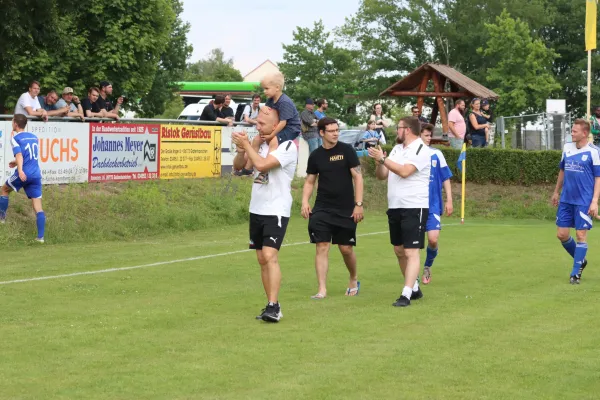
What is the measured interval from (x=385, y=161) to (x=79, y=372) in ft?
14.5

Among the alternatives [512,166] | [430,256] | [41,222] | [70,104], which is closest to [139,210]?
[70,104]

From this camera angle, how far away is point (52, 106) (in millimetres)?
20516

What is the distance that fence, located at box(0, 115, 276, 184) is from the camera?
1959cm

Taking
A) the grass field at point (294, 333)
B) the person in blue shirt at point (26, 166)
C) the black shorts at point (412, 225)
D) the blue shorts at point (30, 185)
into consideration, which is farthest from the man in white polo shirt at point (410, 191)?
the blue shorts at point (30, 185)

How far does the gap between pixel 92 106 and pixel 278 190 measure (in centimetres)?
1232

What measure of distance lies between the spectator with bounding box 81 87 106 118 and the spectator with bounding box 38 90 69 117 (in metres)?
0.65

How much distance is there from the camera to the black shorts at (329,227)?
38.1ft

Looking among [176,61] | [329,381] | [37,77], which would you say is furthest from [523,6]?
[329,381]

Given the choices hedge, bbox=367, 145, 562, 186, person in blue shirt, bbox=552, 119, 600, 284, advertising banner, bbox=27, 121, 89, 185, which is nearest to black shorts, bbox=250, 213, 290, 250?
person in blue shirt, bbox=552, 119, 600, 284

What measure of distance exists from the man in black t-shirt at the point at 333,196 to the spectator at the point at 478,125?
613 inches

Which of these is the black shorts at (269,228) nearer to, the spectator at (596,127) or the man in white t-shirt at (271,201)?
the man in white t-shirt at (271,201)

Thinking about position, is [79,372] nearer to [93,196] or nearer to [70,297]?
[70,297]

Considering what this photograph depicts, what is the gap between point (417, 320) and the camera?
10.1 metres

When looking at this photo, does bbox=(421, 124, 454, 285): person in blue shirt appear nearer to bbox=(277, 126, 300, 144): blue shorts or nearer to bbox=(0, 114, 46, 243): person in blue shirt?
bbox=(277, 126, 300, 144): blue shorts
